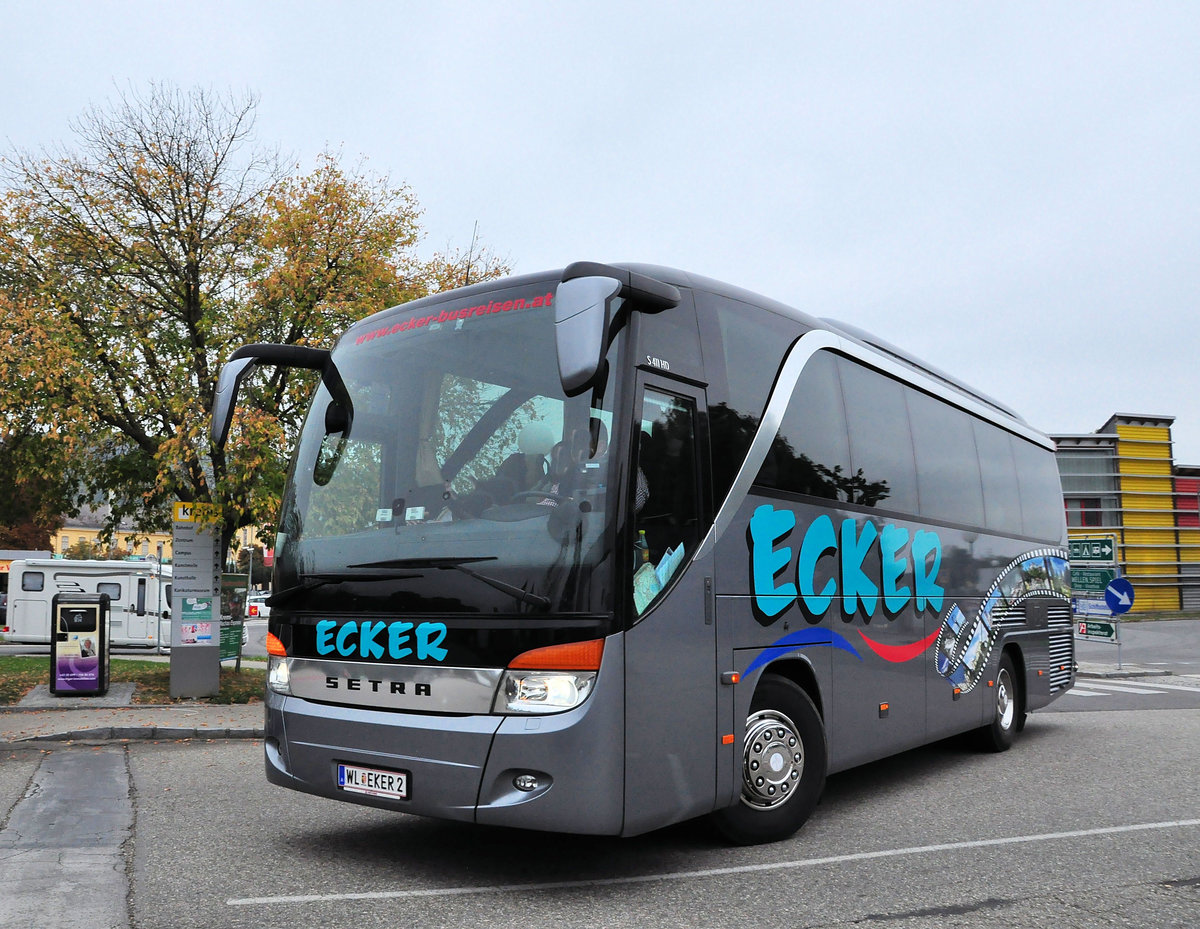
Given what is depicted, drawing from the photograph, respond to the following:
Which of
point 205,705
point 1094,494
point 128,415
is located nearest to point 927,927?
point 205,705

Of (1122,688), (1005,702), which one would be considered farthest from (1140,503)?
(1005,702)

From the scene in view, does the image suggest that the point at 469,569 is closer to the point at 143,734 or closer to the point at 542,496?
the point at 542,496

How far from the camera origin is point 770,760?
20.4 ft

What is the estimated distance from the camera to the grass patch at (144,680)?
599 inches

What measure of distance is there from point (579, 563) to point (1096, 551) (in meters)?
22.0

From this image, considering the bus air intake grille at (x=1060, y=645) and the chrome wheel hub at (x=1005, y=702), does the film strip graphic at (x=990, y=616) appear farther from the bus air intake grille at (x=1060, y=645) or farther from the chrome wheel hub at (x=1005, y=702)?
the chrome wheel hub at (x=1005, y=702)

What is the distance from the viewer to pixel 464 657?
202 inches

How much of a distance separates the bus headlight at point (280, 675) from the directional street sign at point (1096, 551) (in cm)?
2111

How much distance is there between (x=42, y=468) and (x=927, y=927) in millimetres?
15464

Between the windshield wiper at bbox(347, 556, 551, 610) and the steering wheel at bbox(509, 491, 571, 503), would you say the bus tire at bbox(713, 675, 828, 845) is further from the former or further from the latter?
the steering wheel at bbox(509, 491, 571, 503)

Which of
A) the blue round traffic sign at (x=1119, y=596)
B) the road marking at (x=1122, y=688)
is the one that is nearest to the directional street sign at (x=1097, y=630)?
the blue round traffic sign at (x=1119, y=596)

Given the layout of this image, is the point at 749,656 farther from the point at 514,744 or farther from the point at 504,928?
the point at 504,928

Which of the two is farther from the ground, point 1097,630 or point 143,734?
point 1097,630

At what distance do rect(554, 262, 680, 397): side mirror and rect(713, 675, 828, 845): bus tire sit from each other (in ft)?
8.42
